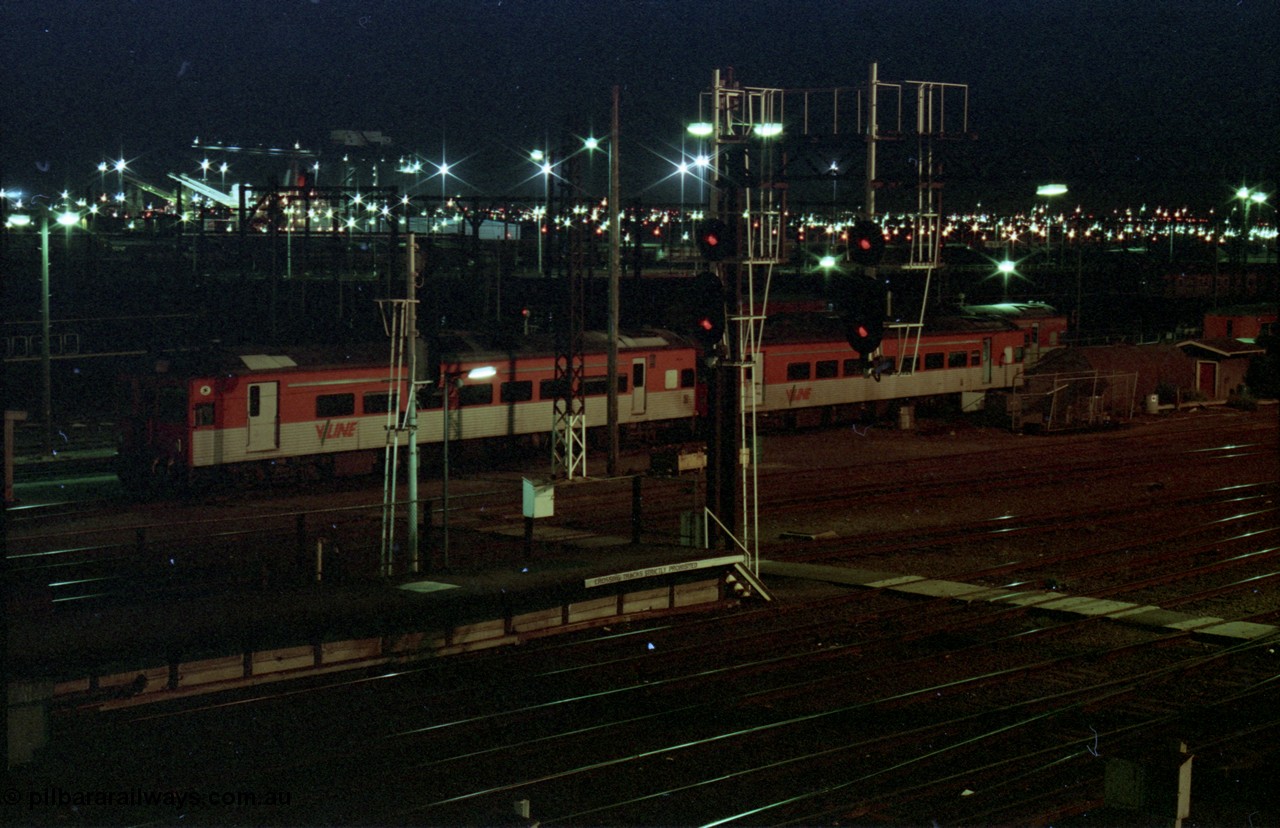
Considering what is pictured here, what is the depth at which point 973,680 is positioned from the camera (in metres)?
12.6

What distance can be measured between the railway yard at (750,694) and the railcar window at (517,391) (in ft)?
18.4

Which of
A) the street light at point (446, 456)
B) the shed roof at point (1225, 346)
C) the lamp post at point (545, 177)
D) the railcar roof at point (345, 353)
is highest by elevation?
the lamp post at point (545, 177)

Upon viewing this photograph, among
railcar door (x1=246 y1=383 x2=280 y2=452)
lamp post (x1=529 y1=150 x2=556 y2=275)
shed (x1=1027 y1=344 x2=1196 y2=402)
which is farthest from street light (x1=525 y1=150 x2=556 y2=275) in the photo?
shed (x1=1027 y1=344 x2=1196 y2=402)

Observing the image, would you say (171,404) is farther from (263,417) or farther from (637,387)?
(637,387)

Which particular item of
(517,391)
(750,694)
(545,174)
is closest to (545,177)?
(545,174)

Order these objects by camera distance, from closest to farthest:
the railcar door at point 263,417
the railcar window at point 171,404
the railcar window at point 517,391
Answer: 1. the railcar window at point 171,404
2. the railcar door at point 263,417
3. the railcar window at point 517,391

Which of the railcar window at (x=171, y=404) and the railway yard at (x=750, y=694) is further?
the railcar window at (x=171, y=404)

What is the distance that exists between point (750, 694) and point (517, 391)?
16.8m

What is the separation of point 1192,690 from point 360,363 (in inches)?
674

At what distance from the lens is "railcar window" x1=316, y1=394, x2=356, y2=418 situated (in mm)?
24719

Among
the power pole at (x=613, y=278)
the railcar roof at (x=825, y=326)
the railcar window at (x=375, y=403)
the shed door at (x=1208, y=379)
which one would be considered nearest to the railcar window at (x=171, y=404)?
the railcar window at (x=375, y=403)

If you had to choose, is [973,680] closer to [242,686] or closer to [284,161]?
[242,686]

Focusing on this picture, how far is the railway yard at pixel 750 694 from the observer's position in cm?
909

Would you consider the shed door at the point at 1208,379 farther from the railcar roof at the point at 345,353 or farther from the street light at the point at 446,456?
the street light at the point at 446,456
